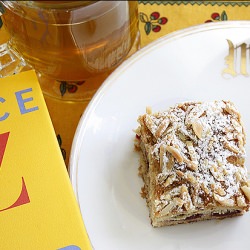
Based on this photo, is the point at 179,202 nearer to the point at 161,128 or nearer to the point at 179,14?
the point at 161,128

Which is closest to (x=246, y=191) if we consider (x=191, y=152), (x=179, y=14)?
(x=191, y=152)

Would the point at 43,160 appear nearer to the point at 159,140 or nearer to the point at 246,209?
the point at 159,140

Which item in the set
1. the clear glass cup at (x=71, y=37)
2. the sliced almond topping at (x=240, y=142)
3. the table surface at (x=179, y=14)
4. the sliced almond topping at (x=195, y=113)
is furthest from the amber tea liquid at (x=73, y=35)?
the sliced almond topping at (x=240, y=142)

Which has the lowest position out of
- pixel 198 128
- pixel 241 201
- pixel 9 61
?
pixel 241 201

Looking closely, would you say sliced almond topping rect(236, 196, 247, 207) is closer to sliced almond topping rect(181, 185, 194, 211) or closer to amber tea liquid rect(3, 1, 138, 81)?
sliced almond topping rect(181, 185, 194, 211)

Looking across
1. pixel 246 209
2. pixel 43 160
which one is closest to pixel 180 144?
pixel 246 209
